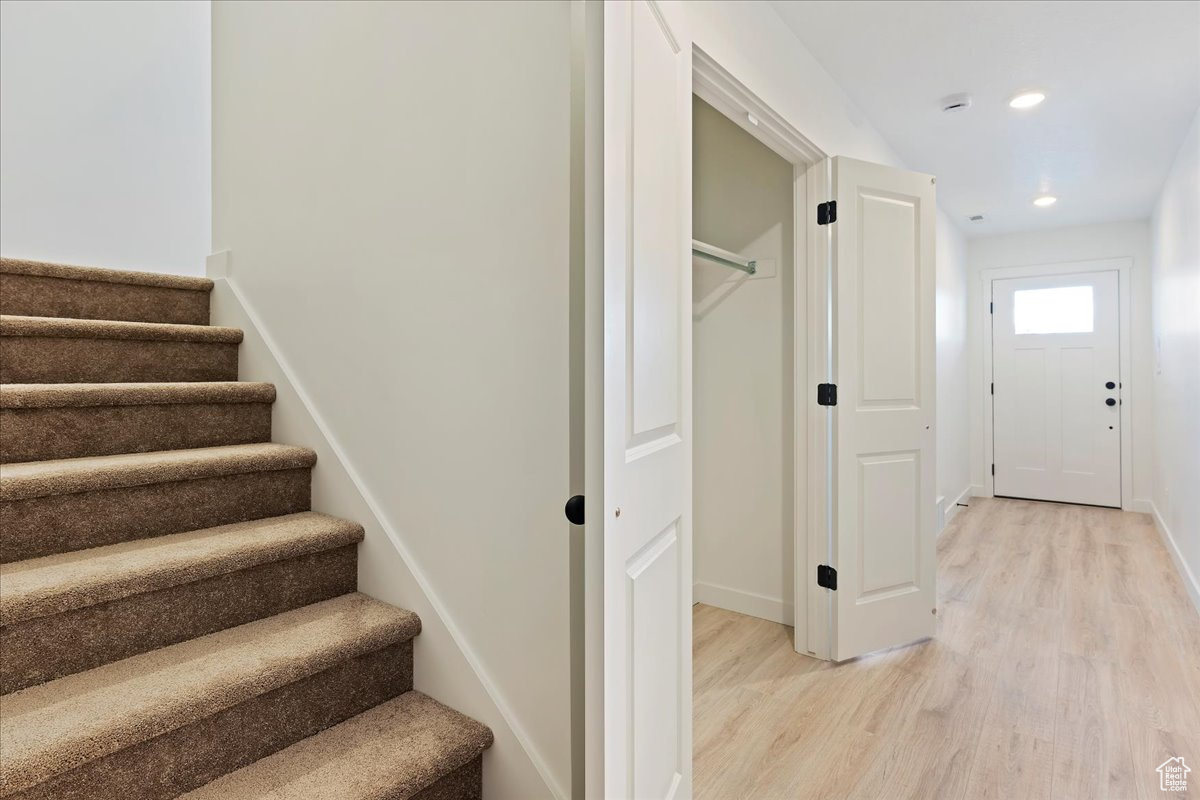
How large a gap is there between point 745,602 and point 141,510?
2.45m

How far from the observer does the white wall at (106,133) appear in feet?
8.27

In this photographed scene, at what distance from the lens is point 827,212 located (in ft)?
7.98

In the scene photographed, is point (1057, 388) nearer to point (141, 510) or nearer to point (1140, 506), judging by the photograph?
point (1140, 506)

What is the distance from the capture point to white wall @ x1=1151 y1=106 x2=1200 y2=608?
3068 mm

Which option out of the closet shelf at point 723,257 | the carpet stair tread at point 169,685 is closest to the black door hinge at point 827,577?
the closet shelf at point 723,257

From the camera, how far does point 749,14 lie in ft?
6.49

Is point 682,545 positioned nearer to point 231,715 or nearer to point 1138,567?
point 231,715

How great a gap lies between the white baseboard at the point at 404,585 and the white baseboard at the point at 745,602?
174 centimetres

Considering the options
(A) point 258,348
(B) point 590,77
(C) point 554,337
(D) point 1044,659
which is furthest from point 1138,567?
(A) point 258,348

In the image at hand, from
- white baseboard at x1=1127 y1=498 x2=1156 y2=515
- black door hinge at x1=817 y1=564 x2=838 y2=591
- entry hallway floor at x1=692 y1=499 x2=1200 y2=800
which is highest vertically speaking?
black door hinge at x1=817 y1=564 x2=838 y2=591

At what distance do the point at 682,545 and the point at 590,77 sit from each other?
99 cm

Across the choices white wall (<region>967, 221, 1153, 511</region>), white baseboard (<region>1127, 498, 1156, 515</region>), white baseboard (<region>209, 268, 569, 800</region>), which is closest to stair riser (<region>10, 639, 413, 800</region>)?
white baseboard (<region>209, 268, 569, 800</region>)

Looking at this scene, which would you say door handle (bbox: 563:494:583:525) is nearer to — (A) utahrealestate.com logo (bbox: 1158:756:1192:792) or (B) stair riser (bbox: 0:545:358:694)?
(B) stair riser (bbox: 0:545:358:694)

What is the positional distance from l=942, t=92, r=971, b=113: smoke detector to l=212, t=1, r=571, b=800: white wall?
8.10 feet
